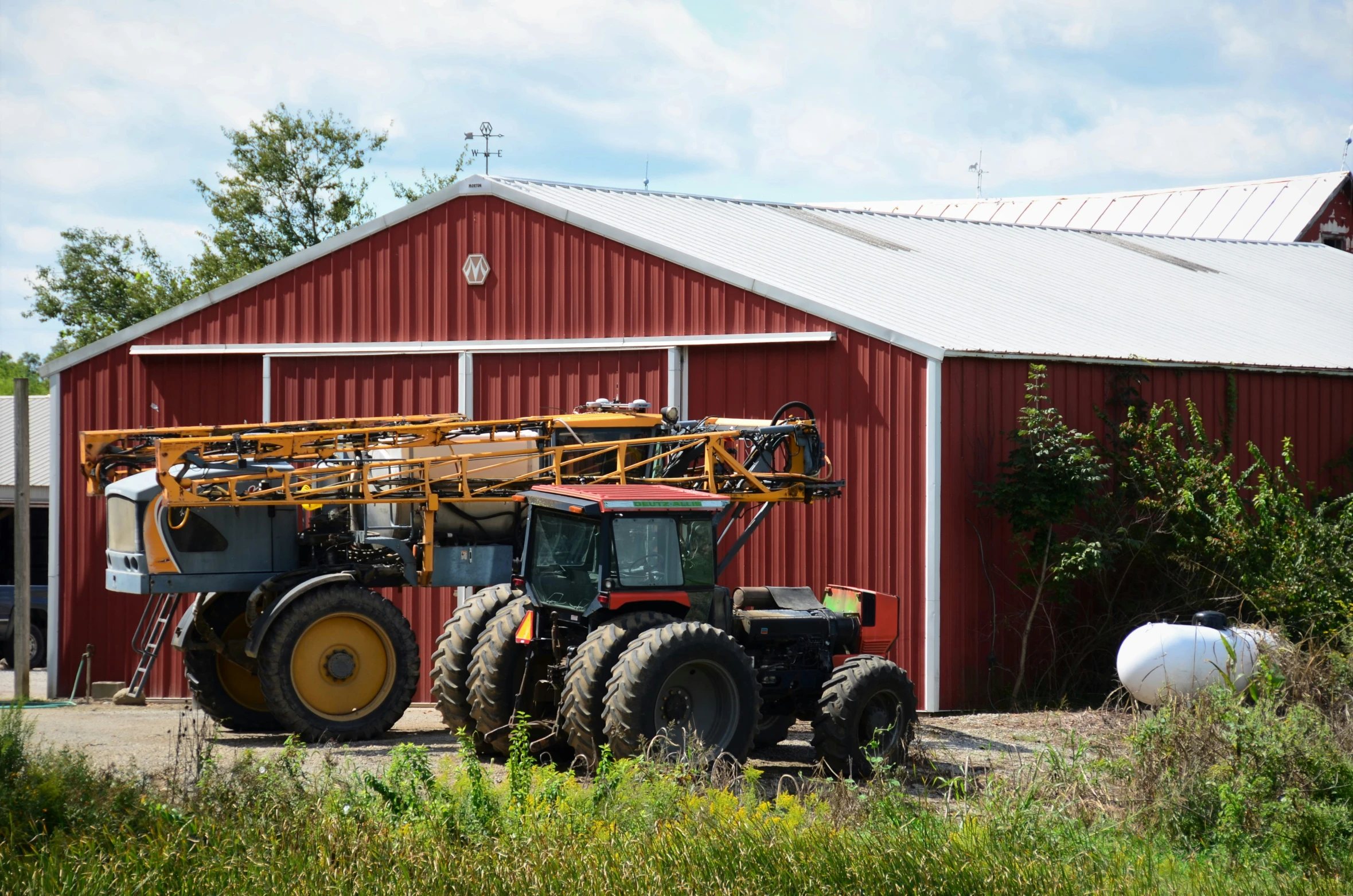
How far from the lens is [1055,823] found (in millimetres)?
8805

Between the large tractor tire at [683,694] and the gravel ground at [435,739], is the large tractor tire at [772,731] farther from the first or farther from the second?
the large tractor tire at [683,694]

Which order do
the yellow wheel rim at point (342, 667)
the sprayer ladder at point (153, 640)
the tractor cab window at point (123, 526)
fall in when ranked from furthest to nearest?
the sprayer ladder at point (153, 640) < the tractor cab window at point (123, 526) < the yellow wheel rim at point (342, 667)

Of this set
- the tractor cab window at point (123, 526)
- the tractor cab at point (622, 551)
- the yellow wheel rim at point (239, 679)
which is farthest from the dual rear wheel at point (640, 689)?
the tractor cab window at point (123, 526)

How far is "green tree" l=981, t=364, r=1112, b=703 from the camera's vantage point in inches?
592

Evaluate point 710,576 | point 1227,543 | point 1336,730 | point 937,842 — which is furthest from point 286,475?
point 1227,543

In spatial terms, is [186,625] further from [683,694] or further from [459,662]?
[683,694]

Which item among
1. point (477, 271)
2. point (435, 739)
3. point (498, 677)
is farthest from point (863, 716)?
point (477, 271)

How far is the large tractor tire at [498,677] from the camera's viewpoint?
1179cm

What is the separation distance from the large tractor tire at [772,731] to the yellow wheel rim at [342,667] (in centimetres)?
332

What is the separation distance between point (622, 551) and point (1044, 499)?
536 centimetres

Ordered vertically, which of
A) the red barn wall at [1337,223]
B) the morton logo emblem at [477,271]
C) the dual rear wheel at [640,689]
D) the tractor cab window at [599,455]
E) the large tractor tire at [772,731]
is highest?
the red barn wall at [1337,223]

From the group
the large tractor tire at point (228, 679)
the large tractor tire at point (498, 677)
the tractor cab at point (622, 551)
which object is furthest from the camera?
the large tractor tire at point (228, 679)

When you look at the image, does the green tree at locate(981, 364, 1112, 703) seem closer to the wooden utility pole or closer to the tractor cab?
the tractor cab

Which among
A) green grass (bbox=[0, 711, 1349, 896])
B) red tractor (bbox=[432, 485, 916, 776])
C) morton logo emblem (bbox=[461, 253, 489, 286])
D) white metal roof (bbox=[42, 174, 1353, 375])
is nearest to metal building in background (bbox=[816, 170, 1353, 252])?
white metal roof (bbox=[42, 174, 1353, 375])
